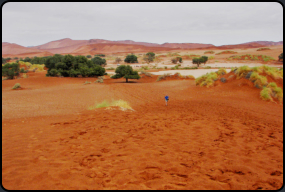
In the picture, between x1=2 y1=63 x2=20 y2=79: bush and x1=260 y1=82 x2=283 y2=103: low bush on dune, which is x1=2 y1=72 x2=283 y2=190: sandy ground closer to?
x1=260 y1=82 x2=283 y2=103: low bush on dune

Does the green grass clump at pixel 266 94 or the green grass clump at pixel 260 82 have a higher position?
the green grass clump at pixel 260 82

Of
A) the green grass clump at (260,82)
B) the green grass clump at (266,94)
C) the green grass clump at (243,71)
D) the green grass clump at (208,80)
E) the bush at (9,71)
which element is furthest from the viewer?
the bush at (9,71)

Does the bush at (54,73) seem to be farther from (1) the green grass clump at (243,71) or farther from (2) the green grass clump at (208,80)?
(1) the green grass clump at (243,71)

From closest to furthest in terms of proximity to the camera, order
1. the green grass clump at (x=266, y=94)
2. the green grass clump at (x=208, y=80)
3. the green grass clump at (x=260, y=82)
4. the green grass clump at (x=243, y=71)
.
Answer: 1. the green grass clump at (x=266, y=94)
2. the green grass clump at (x=260, y=82)
3. the green grass clump at (x=243, y=71)
4. the green grass clump at (x=208, y=80)

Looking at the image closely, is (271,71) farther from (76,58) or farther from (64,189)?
(76,58)

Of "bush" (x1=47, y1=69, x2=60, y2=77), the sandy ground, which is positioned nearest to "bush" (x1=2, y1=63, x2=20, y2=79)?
"bush" (x1=47, y1=69, x2=60, y2=77)

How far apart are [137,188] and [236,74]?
1528cm

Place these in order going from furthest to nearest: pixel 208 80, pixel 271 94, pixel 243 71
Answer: pixel 208 80 → pixel 243 71 → pixel 271 94

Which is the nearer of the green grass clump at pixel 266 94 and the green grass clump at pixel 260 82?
the green grass clump at pixel 266 94

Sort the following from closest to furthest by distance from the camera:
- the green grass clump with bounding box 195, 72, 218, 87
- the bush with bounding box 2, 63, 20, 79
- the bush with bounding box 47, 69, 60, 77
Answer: the green grass clump with bounding box 195, 72, 218, 87 < the bush with bounding box 2, 63, 20, 79 < the bush with bounding box 47, 69, 60, 77

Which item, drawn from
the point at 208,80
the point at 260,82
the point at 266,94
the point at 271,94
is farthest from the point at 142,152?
the point at 208,80

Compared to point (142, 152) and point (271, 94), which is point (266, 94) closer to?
point (271, 94)

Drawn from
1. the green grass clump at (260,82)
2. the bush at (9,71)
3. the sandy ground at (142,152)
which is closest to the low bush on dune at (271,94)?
the green grass clump at (260,82)

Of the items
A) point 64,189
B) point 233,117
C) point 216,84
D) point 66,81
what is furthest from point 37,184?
point 66,81
